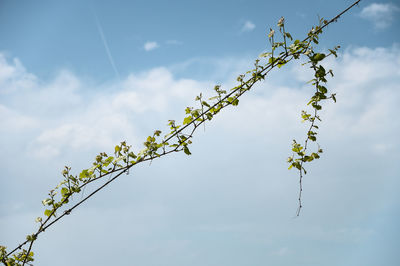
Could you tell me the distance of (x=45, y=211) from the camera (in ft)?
10.7


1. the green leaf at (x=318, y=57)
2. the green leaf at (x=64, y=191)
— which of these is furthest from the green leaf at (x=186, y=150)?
the green leaf at (x=318, y=57)

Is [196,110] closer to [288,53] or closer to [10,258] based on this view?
[288,53]

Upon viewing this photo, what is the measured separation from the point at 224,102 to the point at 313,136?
117 cm

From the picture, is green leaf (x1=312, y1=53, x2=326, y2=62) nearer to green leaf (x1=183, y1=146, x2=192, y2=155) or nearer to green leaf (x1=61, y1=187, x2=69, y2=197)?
green leaf (x1=183, y1=146, x2=192, y2=155)

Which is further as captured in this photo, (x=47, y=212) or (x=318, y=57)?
(x=47, y=212)

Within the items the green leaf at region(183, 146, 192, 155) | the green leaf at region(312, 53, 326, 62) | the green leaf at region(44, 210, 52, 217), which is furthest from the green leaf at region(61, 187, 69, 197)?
the green leaf at region(312, 53, 326, 62)

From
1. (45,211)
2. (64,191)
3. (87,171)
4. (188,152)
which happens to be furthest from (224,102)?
(45,211)

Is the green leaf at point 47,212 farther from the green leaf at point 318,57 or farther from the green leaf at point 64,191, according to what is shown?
the green leaf at point 318,57

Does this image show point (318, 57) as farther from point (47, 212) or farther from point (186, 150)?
point (47, 212)

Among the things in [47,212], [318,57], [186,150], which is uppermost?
[318,57]

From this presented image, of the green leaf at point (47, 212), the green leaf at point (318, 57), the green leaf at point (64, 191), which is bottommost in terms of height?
the green leaf at point (47, 212)

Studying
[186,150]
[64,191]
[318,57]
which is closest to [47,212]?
[64,191]

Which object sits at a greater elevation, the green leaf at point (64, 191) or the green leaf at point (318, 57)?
the green leaf at point (318, 57)

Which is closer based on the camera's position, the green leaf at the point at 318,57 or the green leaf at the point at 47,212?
the green leaf at the point at 318,57
